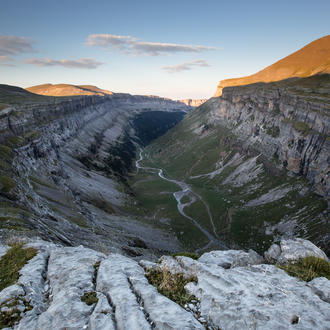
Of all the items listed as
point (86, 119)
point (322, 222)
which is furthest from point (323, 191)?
point (86, 119)

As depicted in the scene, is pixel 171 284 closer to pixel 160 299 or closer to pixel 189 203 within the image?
pixel 160 299

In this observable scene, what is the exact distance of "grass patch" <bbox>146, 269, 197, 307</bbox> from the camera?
13.8 metres

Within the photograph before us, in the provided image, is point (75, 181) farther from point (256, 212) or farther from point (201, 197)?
point (256, 212)

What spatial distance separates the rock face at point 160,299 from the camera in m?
11.4

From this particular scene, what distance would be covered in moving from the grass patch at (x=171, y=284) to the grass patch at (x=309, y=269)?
23.2 feet

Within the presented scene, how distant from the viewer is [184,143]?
183625mm

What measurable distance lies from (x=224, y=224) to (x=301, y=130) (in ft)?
134

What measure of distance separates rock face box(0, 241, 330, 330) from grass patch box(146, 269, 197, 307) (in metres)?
0.40

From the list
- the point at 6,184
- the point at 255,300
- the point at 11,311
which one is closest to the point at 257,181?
the point at 6,184

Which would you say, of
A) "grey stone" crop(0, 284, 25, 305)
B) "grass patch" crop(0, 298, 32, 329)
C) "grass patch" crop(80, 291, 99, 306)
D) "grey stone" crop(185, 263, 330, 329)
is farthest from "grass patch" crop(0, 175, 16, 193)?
"grey stone" crop(185, 263, 330, 329)

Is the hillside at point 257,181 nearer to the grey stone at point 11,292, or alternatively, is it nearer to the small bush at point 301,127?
the small bush at point 301,127

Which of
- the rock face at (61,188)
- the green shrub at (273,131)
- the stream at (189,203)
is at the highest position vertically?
the green shrub at (273,131)

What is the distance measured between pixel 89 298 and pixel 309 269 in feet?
48.9

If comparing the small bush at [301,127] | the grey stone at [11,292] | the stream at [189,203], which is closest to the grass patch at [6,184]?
the grey stone at [11,292]
